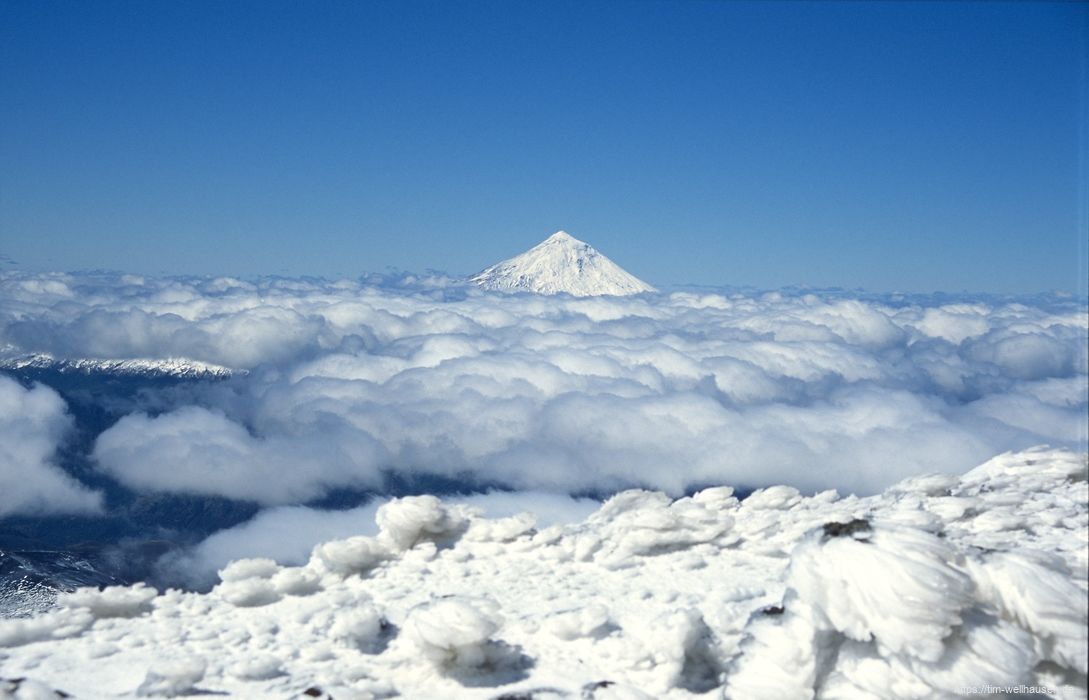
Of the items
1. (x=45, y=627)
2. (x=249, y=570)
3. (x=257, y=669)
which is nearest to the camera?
(x=257, y=669)

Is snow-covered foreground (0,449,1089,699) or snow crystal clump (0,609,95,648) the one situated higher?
snow-covered foreground (0,449,1089,699)

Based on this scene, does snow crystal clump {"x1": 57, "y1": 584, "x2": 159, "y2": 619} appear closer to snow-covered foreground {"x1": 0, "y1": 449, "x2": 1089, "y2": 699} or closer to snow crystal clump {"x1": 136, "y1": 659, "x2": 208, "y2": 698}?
snow-covered foreground {"x1": 0, "y1": 449, "x2": 1089, "y2": 699}

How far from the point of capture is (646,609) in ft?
56.9

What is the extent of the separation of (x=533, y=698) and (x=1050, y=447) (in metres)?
21.8

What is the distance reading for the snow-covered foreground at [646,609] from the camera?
991 centimetres

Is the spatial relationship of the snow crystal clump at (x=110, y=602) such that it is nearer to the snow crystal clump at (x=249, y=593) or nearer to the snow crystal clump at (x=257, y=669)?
the snow crystal clump at (x=249, y=593)

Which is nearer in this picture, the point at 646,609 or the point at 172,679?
the point at 172,679

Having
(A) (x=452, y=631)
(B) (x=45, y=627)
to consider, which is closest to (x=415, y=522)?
(A) (x=452, y=631)

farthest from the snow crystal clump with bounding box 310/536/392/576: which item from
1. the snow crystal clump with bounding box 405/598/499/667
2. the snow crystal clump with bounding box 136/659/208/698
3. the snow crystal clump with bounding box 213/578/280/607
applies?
the snow crystal clump with bounding box 405/598/499/667

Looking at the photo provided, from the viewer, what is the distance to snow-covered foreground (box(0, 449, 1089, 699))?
991 cm

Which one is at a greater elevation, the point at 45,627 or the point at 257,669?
the point at 257,669

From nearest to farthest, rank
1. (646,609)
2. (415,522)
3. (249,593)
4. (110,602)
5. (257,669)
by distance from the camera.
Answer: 1. (257,669)
2. (646,609)
3. (110,602)
4. (249,593)
5. (415,522)

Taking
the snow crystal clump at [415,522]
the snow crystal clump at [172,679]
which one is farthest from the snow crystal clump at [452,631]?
the snow crystal clump at [415,522]

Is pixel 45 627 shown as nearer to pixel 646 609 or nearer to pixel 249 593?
pixel 249 593
